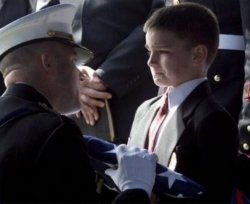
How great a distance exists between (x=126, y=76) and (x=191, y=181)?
955mm

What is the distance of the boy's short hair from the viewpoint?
2.22m

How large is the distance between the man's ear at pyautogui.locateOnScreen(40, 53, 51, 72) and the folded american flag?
0.82ft

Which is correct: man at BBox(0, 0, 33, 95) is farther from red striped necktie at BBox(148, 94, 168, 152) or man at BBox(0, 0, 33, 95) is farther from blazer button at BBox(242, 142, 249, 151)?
blazer button at BBox(242, 142, 249, 151)

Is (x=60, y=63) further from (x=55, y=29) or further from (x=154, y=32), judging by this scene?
(x=154, y=32)

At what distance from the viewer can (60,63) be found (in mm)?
1957

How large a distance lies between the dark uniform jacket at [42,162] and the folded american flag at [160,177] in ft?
0.61

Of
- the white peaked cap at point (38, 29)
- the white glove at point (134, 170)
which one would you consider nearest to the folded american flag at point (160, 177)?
the white glove at point (134, 170)

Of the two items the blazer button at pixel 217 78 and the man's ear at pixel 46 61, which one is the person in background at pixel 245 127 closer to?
the blazer button at pixel 217 78

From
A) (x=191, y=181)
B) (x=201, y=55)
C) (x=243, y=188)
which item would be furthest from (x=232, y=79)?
(x=191, y=181)

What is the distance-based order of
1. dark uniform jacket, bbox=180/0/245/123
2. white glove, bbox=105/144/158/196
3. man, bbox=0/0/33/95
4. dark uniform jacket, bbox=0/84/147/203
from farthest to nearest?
man, bbox=0/0/33/95
dark uniform jacket, bbox=180/0/245/123
white glove, bbox=105/144/158/196
dark uniform jacket, bbox=0/84/147/203

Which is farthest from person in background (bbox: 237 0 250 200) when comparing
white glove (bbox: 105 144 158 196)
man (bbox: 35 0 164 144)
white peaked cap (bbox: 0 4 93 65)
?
white peaked cap (bbox: 0 4 93 65)

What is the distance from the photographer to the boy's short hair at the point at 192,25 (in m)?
2.22

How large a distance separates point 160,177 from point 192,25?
1.90 ft

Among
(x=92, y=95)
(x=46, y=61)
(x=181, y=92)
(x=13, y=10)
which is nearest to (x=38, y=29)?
(x=46, y=61)
